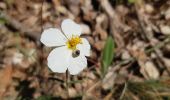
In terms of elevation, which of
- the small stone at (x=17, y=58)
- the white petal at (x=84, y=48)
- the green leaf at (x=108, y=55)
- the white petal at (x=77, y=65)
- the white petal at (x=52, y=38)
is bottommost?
the small stone at (x=17, y=58)

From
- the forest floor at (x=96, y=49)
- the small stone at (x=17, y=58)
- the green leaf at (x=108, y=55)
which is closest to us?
the green leaf at (x=108, y=55)

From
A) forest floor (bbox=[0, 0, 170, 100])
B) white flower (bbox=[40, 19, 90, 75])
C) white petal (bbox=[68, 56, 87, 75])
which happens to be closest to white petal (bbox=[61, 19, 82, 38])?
white flower (bbox=[40, 19, 90, 75])

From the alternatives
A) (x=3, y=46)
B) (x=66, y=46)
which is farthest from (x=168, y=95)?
(x=3, y=46)

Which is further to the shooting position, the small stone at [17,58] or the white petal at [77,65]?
the small stone at [17,58]

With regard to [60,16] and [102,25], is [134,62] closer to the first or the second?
[102,25]

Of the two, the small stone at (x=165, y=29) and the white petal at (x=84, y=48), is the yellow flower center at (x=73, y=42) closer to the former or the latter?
the white petal at (x=84, y=48)

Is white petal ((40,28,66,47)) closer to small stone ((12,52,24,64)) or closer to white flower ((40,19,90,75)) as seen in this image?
white flower ((40,19,90,75))

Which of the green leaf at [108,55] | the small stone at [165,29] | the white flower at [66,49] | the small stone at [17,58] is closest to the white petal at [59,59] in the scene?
the white flower at [66,49]
